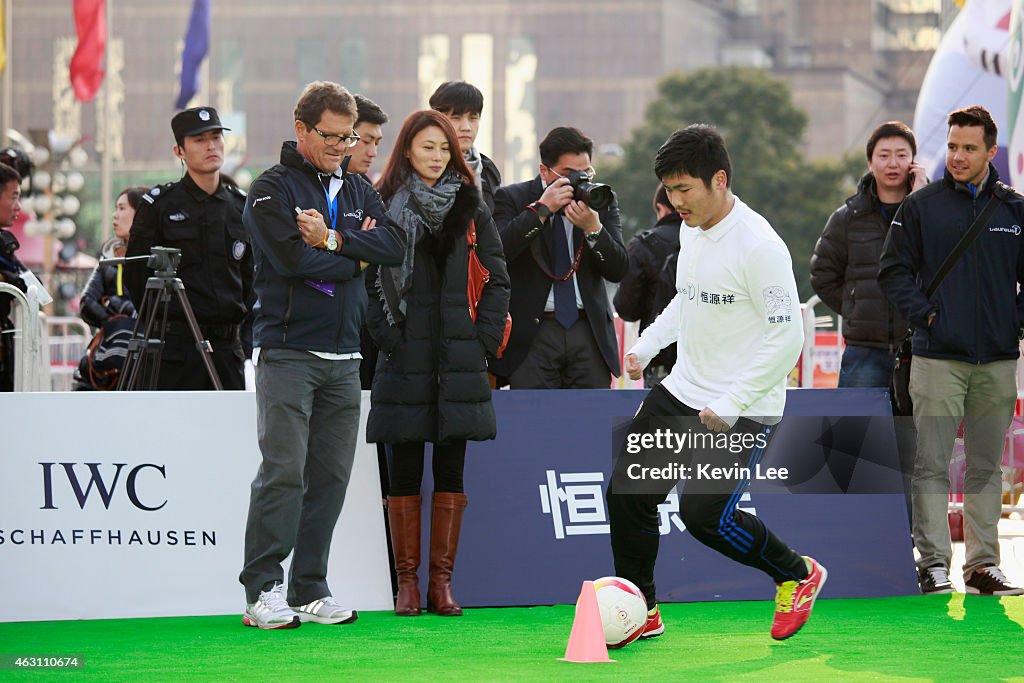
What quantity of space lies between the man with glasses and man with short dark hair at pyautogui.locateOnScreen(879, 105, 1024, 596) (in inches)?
109

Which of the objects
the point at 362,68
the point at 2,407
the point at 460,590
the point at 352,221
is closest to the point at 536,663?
the point at 460,590

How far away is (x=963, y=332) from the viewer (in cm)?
819

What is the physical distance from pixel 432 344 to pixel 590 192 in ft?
4.12

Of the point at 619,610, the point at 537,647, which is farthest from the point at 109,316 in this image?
the point at 619,610

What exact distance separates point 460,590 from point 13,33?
96.7 meters

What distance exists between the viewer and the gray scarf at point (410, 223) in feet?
24.5

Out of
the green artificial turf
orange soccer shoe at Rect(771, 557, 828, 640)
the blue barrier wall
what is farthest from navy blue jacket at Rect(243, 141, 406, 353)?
orange soccer shoe at Rect(771, 557, 828, 640)

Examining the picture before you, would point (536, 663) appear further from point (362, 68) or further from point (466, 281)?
point (362, 68)

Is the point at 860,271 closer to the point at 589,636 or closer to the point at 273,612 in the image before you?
the point at 589,636

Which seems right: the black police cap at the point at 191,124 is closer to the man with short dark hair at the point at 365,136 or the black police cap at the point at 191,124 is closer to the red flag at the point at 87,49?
the man with short dark hair at the point at 365,136

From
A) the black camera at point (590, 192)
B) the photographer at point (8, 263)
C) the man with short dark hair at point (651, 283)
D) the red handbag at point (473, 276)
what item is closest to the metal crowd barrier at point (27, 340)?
the photographer at point (8, 263)

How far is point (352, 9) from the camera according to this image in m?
98.5

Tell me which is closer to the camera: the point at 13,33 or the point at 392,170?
the point at 392,170

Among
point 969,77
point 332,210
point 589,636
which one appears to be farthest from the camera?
point 969,77
